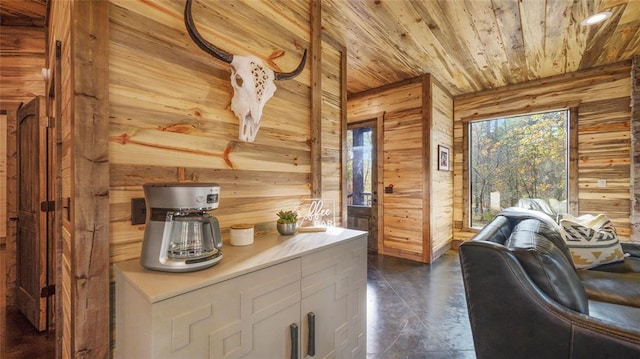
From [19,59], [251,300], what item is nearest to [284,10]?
[251,300]

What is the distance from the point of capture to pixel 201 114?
1518mm

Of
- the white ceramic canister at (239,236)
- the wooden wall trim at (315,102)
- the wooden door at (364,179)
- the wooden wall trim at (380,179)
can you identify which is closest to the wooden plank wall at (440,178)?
the wooden wall trim at (380,179)

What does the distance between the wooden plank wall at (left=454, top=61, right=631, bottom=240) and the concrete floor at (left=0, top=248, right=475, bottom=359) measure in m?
2.32

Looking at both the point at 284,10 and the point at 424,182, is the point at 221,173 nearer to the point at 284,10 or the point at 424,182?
the point at 284,10

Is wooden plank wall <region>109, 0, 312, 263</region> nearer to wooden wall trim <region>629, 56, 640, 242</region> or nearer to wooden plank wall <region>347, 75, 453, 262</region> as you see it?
wooden plank wall <region>347, 75, 453, 262</region>

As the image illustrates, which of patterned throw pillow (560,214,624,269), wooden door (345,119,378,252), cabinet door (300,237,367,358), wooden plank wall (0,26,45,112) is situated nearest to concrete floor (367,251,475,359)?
cabinet door (300,237,367,358)

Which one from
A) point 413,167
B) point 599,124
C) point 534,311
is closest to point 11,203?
point 534,311

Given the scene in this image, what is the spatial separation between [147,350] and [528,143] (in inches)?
204

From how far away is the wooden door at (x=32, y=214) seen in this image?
2211 millimetres

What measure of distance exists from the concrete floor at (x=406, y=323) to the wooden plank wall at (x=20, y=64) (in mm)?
1550

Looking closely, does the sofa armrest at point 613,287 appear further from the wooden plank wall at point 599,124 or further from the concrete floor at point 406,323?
the wooden plank wall at point 599,124

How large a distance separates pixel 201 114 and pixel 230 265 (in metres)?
0.85

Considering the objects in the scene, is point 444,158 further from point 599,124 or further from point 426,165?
point 599,124

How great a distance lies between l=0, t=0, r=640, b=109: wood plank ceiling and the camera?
2.49 metres
